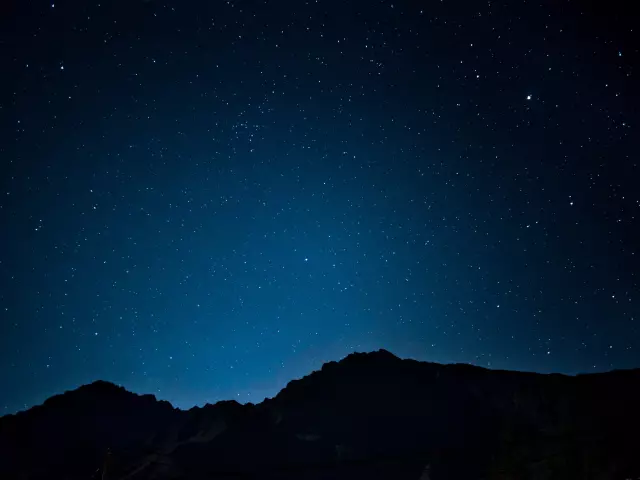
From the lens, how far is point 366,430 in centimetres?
4066

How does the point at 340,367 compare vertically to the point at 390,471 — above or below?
above

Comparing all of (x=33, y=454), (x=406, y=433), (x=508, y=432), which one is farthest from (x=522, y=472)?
(x=33, y=454)

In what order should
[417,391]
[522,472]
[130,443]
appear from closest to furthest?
[522,472] → [417,391] → [130,443]

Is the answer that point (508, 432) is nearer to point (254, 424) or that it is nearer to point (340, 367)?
point (340, 367)

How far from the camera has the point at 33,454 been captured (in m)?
46.8

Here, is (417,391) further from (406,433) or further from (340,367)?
(340,367)

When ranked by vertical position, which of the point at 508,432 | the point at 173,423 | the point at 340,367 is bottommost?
the point at 508,432

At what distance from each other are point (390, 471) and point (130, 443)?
1107 inches

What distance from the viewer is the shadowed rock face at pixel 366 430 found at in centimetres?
3125

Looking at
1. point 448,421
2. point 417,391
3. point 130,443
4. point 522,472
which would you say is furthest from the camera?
point 130,443

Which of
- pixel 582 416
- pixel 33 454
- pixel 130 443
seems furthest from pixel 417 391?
pixel 33 454

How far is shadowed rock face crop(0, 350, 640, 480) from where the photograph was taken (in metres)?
31.2

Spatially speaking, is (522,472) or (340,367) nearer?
(522,472)

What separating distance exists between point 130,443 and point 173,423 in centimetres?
442
